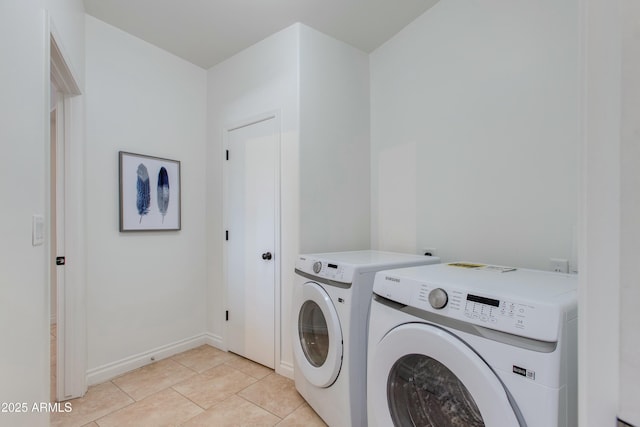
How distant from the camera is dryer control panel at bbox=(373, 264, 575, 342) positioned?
2.66 feet

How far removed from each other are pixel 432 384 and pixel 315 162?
1630 mm

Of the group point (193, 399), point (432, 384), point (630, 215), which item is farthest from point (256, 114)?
point (630, 215)

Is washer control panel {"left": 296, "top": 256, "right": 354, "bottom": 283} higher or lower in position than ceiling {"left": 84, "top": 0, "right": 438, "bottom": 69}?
lower

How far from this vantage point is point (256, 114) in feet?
8.34

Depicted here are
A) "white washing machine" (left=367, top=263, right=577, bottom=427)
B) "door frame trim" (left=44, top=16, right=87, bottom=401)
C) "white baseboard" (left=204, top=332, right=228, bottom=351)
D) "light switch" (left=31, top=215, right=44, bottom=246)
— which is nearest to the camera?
"white washing machine" (left=367, top=263, right=577, bottom=427)

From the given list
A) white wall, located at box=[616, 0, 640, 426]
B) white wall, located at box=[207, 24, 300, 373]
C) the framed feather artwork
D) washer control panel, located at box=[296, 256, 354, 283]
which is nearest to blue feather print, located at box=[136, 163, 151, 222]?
the framed feather artwork

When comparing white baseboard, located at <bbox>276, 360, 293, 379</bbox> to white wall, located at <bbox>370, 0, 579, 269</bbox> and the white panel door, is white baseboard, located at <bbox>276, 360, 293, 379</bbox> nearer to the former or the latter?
the white panel door

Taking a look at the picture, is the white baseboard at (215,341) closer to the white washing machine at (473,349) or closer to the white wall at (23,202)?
the white wall at (23,202)

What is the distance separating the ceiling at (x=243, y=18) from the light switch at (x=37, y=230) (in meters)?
1.66

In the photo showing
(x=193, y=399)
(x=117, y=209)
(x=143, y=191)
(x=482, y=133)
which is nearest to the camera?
(x=482, y=133)

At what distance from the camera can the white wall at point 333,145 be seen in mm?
2281

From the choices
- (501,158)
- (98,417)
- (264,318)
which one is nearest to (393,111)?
(501,158)

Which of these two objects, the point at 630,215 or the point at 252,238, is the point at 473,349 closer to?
the point at 630,215

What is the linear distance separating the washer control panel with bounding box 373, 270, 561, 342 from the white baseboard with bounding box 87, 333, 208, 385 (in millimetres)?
2222
